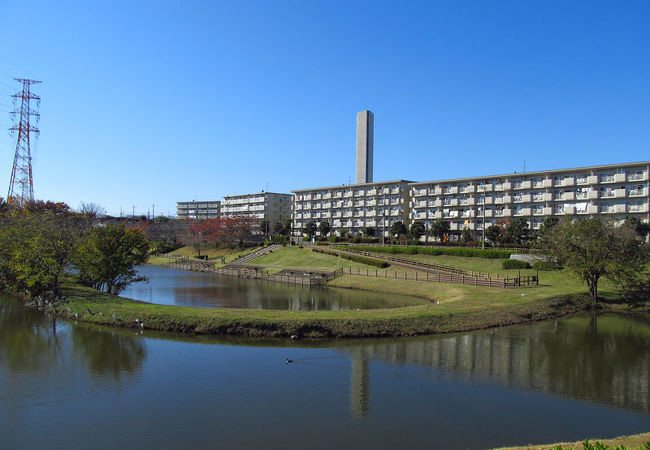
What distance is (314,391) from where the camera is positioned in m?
16.4

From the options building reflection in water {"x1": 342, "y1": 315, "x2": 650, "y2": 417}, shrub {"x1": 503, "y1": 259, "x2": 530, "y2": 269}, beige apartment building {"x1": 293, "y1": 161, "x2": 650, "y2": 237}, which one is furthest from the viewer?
beige apartment building {"x1": 293, "y1": 161, "x2": 650, "y2": 237}

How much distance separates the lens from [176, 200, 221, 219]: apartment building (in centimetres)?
15162

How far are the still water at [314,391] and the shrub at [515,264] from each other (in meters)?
23.1

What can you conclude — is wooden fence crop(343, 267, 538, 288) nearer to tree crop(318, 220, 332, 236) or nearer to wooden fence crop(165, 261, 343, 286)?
wooden fence crop(165, 261, 343, 286)

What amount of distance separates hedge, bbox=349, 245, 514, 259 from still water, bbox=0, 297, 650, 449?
1111 inches

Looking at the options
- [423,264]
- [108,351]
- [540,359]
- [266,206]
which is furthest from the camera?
[266,206]

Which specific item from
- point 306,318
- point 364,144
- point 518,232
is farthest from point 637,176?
point 364,144

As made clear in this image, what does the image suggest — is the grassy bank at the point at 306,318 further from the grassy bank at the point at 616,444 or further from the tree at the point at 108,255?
the grassy bank at the point at 616,444

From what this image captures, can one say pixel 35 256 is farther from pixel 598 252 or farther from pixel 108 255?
pixel 598 252

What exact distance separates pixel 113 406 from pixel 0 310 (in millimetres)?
23875

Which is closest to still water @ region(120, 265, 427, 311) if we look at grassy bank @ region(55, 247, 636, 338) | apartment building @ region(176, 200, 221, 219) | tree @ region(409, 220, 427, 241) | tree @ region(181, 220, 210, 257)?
grassy bank @ region(55, 247, 636, 338)

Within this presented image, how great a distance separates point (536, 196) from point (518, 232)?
1052cm

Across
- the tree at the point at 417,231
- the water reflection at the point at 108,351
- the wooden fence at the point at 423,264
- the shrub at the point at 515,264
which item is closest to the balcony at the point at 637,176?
the shrub at the point at 515,264

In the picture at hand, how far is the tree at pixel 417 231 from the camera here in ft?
237
